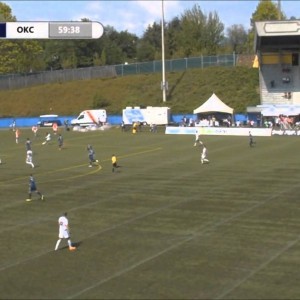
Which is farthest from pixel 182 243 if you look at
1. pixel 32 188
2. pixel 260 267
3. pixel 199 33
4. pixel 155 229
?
pixel 199 33

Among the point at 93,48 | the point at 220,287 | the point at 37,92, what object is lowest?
→ the point at 220,287

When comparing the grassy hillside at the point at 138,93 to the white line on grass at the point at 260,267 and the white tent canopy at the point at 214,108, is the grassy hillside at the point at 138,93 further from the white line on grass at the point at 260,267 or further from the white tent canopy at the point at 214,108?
the white line on grass at the point at 260,267

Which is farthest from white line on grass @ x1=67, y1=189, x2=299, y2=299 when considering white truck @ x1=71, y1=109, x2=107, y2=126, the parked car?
the parked car

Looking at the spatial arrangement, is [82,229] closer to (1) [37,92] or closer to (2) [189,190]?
(2) [189,190]

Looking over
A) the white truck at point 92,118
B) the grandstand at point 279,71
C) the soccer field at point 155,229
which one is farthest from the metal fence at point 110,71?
the soccer field at point 155,229

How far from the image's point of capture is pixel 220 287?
56.7 feet

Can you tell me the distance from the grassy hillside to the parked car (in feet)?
22.4

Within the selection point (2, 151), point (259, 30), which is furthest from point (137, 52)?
point (2, 151)

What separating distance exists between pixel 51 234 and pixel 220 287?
916cm

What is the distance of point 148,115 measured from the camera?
83.5m

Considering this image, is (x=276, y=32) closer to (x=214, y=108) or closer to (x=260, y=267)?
(x=214, y=108)

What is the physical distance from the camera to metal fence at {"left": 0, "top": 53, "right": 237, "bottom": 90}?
350 feet

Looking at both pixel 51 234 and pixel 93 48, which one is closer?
pixel 51 234
